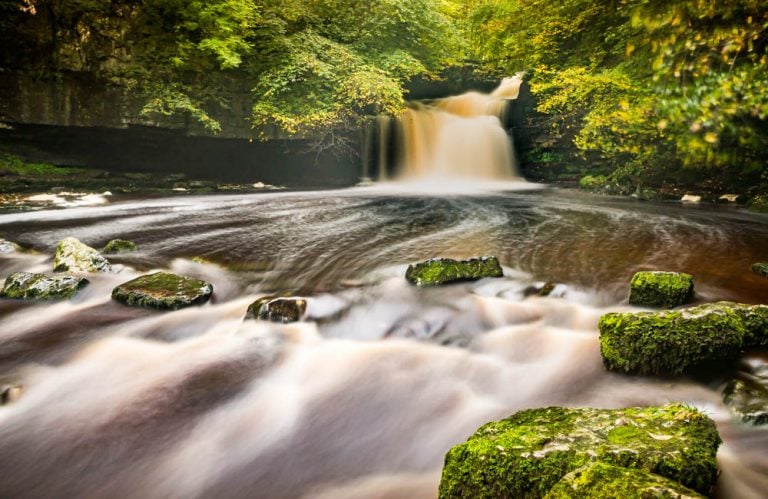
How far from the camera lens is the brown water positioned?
128 inches

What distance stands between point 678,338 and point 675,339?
25 mm

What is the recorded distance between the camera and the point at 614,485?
1.94 m

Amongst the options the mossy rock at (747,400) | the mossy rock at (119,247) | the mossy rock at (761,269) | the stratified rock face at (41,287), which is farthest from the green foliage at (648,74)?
the mossy rock at (119,247)

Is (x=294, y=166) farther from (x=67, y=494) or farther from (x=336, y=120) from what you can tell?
(x=67, y=494)

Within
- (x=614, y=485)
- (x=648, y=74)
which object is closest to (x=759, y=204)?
(x=648, y=74)

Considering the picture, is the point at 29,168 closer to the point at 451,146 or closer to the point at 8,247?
the point at 8,247

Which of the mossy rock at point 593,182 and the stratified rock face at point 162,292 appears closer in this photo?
the stratified rock face at point 162,292

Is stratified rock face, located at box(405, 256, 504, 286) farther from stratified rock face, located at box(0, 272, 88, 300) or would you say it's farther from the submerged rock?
stratified rock face, located at box(0, 272, 88, 300)

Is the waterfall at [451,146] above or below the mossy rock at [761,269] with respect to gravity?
above

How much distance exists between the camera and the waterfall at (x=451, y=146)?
19.6 m

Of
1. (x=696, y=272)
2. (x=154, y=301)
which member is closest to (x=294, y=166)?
(x=154, y=301)

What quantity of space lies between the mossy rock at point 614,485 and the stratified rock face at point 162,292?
16.1 ft

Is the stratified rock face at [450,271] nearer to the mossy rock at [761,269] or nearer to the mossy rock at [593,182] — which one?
the mossy rock at [761,269]

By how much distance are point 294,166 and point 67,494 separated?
641 inches
